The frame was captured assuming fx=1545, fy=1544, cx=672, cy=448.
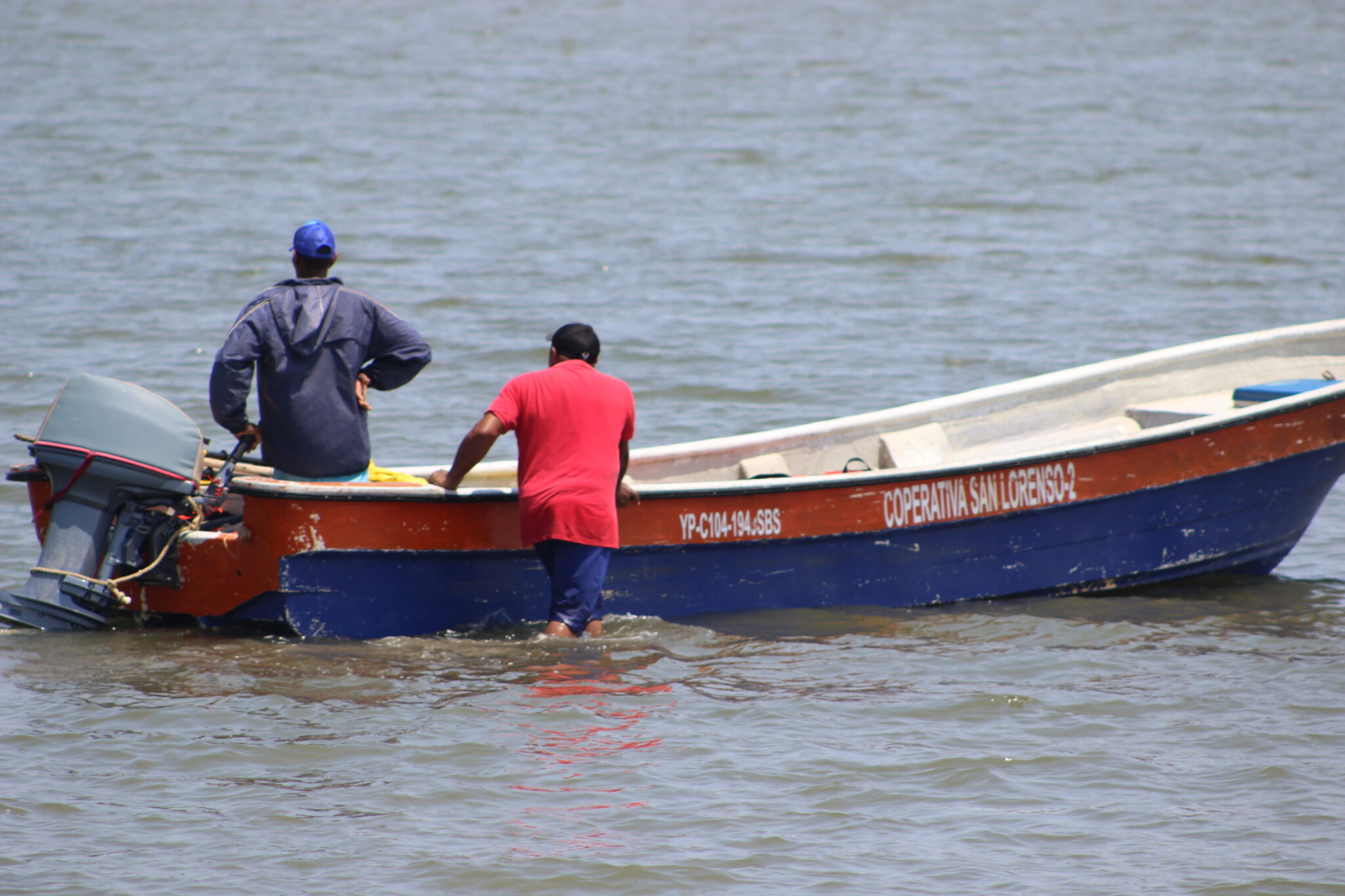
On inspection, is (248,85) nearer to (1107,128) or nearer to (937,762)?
(1107,128)

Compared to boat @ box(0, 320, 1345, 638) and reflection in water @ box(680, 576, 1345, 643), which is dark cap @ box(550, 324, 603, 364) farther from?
reflection in water @ box(680, 576, 1345, 643)

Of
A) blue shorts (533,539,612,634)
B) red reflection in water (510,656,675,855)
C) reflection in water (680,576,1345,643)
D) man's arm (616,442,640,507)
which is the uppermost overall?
man's arm (616,442,640,507)

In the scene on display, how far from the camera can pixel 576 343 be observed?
6.72 metres

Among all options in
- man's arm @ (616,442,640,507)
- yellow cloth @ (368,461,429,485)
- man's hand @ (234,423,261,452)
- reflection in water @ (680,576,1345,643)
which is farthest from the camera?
reflection in water @ (680,576,1345,643)

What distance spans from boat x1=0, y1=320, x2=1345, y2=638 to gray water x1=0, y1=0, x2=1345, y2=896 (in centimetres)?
20

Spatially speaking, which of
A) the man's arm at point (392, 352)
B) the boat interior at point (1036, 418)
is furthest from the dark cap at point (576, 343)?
the boat interior at point (1036, 418)

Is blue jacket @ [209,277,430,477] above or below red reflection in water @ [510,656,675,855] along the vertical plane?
above

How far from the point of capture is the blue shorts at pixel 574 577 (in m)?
6.70

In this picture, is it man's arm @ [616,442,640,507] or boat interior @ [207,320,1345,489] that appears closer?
man's arm @ [616,442,640,507]

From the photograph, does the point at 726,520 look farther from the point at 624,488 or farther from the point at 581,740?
the point at 581,740

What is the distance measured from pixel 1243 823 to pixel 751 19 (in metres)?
40.2

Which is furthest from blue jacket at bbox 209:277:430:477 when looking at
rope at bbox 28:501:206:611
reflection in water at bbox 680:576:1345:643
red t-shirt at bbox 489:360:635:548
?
reflection in water at bbox 680:576:1345:643

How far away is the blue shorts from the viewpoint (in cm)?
670

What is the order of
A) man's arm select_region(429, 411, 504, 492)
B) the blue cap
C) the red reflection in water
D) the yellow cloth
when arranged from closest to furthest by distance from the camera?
1. the red reflection in water
2. man's arm select_region(429, 411, 504, 492)
3. the blue cap
4. the yellow cloth
